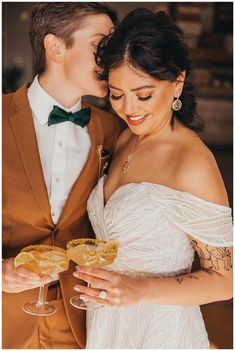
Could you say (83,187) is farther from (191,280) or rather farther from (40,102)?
(191,280)

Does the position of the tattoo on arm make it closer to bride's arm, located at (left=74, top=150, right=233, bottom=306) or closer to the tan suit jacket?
bride's arm, located at (left=74, top=150, right=233, bottom=306)

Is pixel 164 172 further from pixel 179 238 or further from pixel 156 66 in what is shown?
pixel 156 66

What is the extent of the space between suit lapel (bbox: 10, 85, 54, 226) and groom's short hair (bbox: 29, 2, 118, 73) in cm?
34

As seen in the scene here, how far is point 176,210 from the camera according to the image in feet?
7.10

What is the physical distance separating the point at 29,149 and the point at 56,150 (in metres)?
0.16

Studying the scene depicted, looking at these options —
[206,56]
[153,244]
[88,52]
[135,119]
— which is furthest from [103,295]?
[206,56]

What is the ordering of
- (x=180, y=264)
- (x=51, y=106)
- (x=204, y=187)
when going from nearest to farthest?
(x=204, y=187) → (x=180, y=264) → (x=51, y=106)

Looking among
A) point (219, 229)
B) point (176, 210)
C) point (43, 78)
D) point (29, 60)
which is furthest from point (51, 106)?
point (29, 60)

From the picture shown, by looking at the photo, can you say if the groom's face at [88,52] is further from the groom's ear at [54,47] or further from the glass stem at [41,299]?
the glass stem at [41,299]

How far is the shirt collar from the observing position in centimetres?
251

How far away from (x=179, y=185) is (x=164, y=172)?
11 centimetres

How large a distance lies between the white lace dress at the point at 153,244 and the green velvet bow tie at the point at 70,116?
373 mm

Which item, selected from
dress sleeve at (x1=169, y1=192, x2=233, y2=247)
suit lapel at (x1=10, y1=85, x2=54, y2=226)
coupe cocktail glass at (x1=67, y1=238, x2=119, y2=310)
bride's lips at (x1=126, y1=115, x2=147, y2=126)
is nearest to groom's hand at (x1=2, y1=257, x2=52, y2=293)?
coupe cocktail glass at (x1=67, y1=238, x2=119, y2=310)

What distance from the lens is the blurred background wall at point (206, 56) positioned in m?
9.34
